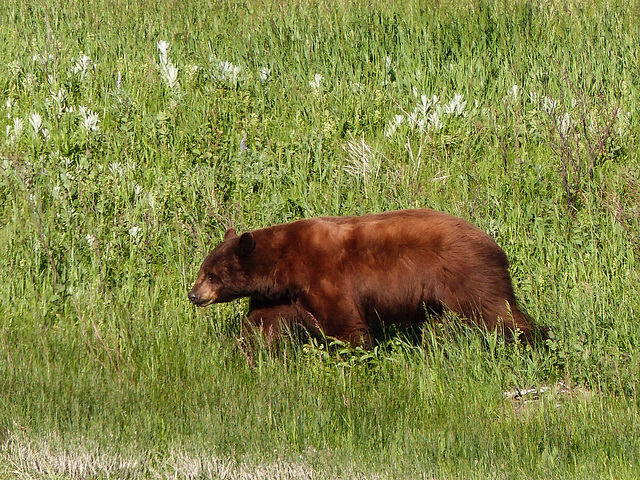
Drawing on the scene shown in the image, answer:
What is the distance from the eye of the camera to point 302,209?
22.5 ft

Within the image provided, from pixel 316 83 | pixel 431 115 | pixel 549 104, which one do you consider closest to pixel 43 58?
pixel 316 83

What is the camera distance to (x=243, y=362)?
5.29m

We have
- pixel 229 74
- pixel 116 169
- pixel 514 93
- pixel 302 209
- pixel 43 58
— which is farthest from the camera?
pixel 43 58

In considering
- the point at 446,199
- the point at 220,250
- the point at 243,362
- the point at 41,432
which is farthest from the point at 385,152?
the point at 41,432

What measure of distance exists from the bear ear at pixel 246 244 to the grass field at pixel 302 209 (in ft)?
1.68

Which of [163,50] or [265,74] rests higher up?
[163,50]

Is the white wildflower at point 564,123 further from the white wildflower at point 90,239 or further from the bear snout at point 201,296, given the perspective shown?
the white wildflower at point 90,239

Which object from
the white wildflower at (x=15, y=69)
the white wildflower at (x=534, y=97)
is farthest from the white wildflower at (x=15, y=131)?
the white wildflower at (x=534, y=97)

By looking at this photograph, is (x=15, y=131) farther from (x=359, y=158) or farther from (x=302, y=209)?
(x=359, y=158)

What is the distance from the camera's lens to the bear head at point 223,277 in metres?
5.62

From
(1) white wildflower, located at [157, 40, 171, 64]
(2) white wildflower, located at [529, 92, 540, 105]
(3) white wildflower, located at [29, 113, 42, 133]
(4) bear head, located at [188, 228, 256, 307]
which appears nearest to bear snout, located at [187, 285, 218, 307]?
(4) bear head, located at [188, 228, 256, 307]

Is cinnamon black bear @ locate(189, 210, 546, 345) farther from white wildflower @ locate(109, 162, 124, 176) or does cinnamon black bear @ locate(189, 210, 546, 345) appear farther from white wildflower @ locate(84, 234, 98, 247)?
white wildflower @ locate(109, 162, 124, 176)

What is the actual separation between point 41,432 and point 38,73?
5.00m

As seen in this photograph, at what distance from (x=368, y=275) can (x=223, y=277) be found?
969 millimetres
